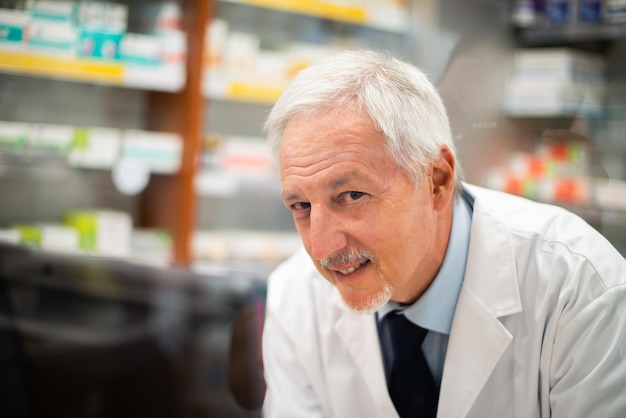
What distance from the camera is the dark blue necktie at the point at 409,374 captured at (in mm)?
983

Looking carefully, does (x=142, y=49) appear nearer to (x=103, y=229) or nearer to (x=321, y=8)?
(x=103, y=229)

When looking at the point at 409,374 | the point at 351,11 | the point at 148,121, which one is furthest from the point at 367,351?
the point at 351,11

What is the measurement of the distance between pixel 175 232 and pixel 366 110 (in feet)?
8.85

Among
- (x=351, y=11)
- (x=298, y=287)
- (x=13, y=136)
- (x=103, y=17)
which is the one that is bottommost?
(x=298, y=287)

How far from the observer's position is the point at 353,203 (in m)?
0.88

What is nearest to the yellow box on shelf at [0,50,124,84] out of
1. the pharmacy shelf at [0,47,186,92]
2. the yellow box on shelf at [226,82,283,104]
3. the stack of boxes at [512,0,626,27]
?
the pharmacy shelf at [0,47,186,92]

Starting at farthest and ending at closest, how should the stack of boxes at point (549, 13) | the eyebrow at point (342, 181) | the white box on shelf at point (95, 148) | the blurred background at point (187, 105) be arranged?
the white box on shelf at point (95, 148)
the blurred background at point (187, 105)
the stack of boxes at point (549, 13)
the eyebrow at point (342, 181)

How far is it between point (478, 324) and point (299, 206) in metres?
0.33

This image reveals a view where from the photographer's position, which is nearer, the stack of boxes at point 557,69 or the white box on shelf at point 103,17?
the stack of boxes at point 557,69

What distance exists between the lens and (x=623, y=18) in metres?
1.08

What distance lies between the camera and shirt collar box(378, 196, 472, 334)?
1014 millimetres

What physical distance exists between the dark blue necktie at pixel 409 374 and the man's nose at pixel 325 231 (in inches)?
9.5

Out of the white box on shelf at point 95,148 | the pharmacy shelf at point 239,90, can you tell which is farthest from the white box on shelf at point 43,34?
the pharmacy shelf at point 239,90

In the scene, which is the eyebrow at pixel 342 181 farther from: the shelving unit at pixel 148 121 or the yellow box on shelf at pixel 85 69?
the shelving unit at pixel 148 121
